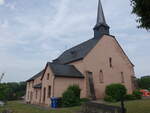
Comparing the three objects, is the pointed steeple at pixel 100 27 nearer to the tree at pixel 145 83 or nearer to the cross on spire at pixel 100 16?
the cross on spire at pixel 100 16

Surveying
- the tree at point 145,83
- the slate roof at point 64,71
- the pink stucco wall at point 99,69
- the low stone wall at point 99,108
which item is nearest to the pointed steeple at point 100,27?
the pink stucco wall at point 99,69

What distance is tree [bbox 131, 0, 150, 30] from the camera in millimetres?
8336

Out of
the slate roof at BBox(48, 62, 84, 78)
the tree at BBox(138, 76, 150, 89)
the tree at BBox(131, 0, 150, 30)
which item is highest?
the tree at BBox(131, 0, 150, 30)

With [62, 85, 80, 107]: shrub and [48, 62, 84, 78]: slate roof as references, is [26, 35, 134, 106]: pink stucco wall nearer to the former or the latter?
[48, 62, 84, 78]: slate roof

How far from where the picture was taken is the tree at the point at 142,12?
8336 mm

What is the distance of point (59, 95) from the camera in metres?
23.8

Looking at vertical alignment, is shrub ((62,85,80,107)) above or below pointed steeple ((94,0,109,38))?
below

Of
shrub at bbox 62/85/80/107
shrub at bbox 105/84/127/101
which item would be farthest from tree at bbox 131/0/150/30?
shrub at bbox 105/84/127/101

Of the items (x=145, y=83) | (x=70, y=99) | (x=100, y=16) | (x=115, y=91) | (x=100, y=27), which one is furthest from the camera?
(x=145, y=83)

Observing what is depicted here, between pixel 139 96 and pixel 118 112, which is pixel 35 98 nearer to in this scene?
pixel 139 96

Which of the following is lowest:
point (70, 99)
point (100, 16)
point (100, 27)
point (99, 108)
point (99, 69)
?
point (99, 108)

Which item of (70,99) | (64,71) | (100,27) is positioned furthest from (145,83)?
(70,99)

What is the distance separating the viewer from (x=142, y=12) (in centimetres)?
862

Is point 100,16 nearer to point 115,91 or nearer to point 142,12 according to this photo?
point 115,91
